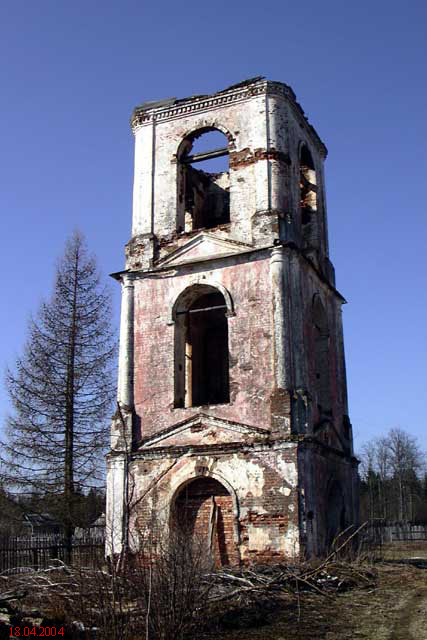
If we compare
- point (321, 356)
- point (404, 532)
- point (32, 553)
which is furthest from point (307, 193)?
point (404, 532)

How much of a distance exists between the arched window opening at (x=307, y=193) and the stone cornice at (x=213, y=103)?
0.78 metres

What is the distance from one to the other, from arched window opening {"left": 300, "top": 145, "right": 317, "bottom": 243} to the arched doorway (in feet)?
22.5

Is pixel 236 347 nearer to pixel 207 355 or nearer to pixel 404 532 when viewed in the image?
pixel 207 355

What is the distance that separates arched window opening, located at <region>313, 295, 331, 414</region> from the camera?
55.2ft

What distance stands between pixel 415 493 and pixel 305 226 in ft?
136

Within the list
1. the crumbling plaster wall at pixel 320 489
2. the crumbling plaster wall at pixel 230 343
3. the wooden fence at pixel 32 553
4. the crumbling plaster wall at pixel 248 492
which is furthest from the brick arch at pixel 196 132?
the wooden fence at pixel 32 553

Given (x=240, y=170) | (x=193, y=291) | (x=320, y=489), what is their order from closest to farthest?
(x=320, y=489)
(x=193, y=291)
(x=240, y=170)

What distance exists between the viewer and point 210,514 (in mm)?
14172

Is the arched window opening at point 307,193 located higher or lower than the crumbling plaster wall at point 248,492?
higher

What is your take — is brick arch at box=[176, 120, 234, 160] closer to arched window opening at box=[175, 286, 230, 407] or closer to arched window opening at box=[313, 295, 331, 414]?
arched window opening at box=[175, 286, 230, 407]

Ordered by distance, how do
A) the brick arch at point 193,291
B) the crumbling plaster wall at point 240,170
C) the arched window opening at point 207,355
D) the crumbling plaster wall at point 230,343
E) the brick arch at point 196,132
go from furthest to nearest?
1. the arched window opening at point 207,355
2. the brick arch at point 196,132
3. the crumbling plaster wall at point 240,170
4. the brick arch at point 193,291
5. the crumbling plaster wall at point 230,343

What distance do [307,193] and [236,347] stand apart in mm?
5654

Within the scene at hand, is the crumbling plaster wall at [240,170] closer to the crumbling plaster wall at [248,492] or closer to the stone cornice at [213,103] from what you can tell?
the stone cornice at [213,103]

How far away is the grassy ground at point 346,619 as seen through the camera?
7.69 meters
